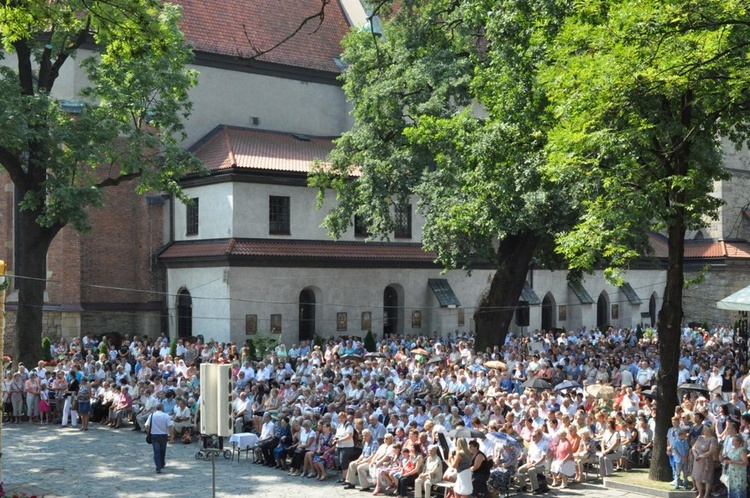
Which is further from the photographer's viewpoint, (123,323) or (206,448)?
(123,323)

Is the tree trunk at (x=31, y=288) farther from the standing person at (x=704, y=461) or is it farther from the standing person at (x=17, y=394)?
the standing person at (x=704, y=461)

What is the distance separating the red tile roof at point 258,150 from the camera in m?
38.8

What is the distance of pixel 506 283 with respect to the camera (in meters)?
31.9

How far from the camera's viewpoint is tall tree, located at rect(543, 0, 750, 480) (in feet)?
45.5

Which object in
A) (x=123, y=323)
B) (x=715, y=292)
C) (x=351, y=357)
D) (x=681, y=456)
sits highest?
(x=715, y=292)

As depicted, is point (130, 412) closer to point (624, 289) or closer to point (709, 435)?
point (709, 435)

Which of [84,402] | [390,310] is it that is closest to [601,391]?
[84,402]

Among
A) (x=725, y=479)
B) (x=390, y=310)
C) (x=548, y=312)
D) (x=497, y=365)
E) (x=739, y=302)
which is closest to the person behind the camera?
(x=725, y=479)

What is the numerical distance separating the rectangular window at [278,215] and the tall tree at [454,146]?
3.45 meters

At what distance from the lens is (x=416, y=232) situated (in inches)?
1730

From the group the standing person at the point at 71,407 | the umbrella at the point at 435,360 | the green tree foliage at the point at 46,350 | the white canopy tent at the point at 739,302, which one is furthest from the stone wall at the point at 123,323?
the white canopy tent at the point at 739,302

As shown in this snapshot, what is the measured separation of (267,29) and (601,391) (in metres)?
28.8

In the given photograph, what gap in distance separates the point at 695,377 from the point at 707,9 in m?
15.7

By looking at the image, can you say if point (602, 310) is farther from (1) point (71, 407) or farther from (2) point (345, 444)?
(2) point (345, 444)
